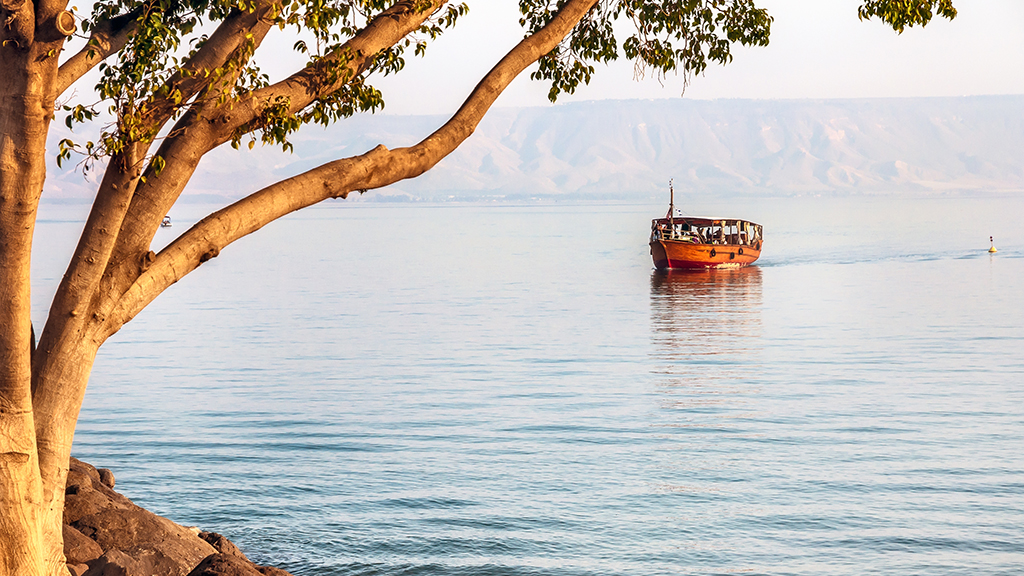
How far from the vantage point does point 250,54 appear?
782 centimetres

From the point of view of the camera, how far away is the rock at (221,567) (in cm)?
862

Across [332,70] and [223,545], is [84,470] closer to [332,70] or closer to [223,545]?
[223,545]

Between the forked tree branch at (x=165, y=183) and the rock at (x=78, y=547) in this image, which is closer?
the forked tree branch at (x=165, y=183)

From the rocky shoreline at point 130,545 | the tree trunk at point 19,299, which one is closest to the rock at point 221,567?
the rocky shoreline at point 130,545

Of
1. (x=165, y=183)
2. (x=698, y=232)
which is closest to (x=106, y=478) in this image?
(x=165, y=183)

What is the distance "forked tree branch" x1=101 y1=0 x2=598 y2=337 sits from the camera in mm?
7664

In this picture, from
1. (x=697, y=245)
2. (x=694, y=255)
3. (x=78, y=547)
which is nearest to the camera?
(x=78, y=547)

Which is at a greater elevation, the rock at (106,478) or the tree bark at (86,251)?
the tree bark at (86,251)

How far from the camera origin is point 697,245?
227 ft

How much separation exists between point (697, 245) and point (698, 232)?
279cm

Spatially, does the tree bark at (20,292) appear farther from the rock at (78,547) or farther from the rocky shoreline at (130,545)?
the rock at (78,547)

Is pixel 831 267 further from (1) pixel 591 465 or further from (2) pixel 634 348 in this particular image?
(1) pixel 591 465

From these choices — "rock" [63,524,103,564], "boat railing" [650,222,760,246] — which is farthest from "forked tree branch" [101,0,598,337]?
"boat railing" [650,222,760,246]

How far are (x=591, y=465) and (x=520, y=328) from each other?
2341 cm
